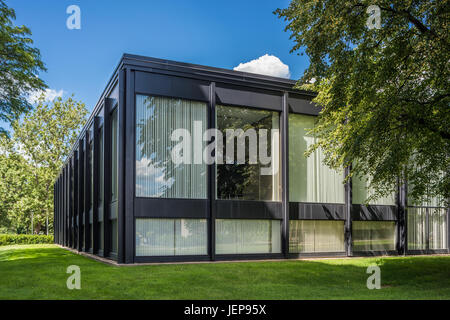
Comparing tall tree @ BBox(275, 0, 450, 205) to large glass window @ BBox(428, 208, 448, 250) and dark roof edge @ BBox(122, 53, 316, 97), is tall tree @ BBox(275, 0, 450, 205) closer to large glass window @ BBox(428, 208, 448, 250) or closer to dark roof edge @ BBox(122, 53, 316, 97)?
dark roof edge @ BBox(122, 53, 316, 97)

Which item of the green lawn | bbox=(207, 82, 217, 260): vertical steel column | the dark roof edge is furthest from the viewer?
bbox=(207, 82, 217, 260): vertical steel column

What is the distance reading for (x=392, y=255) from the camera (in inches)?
952

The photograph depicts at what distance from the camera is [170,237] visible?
18938mm

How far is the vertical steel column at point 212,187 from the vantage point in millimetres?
19484

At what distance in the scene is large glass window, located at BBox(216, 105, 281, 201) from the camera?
20.5 meters

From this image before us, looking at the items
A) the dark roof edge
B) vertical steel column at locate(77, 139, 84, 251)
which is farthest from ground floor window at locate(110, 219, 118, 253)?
vertical steel column at locate(77, 139, 84, 251)

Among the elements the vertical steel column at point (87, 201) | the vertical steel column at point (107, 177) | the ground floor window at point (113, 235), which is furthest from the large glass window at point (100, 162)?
the ground floor window at point (113, 235)

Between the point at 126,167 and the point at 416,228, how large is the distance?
17.3m

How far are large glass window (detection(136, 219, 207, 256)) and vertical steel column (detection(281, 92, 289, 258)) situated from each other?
416cm

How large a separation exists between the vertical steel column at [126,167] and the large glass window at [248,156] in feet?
13.4

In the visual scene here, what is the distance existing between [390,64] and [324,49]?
210 cm

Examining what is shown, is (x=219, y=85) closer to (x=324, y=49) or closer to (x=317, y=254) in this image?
(x=324, y=49)
